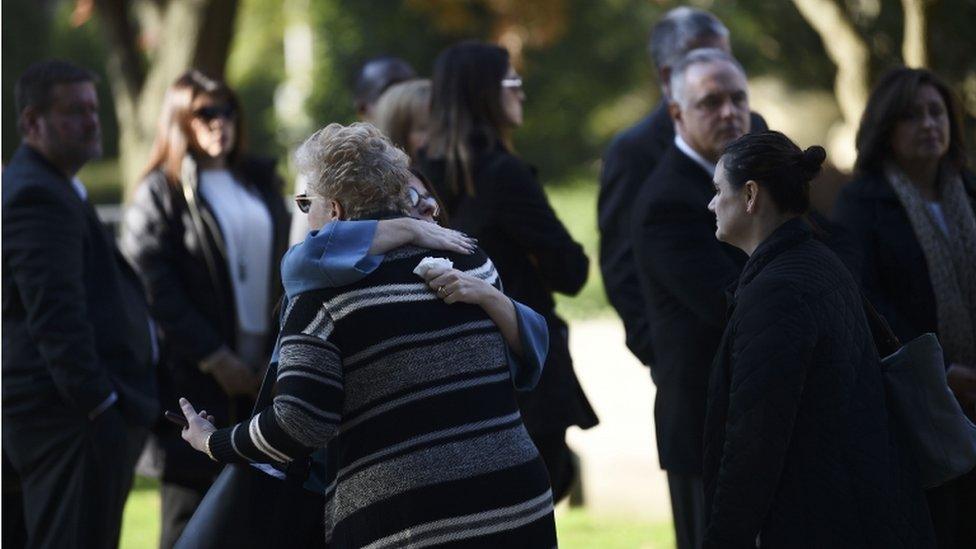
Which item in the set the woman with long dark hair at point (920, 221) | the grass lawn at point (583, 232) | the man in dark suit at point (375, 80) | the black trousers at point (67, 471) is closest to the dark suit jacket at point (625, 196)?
the woman with long dark hair at point (920, 221)

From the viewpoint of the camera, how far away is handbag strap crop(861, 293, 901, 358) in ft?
13.1

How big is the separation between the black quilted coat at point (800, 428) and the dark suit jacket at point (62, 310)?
2.35 meters

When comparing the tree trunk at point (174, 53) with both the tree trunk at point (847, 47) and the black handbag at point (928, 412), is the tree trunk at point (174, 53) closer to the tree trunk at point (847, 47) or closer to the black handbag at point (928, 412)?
the tree trunk at point (847, 47)

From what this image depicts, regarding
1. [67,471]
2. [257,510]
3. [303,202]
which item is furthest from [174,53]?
[257,510]

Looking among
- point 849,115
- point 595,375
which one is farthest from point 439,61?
point 595,375

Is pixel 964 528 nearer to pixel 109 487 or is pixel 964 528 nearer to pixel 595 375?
pixel 109 487

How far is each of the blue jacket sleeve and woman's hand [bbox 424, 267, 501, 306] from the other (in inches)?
7.0

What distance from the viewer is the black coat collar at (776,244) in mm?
3625

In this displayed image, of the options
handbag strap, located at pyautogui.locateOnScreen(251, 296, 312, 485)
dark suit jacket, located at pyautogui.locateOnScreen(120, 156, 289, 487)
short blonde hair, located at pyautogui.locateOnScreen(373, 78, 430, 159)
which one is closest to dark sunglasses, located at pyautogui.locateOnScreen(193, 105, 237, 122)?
dark suit jacket, located at pyautogui.locateOnScreen(120, 156, 289, 487)

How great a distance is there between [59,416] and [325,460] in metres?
1.78

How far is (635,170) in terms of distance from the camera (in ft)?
19.5

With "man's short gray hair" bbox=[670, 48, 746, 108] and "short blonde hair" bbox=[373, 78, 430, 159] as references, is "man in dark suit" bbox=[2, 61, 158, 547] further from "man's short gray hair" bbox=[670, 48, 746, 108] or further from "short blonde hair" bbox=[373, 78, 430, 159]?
"man's short gray hair" bbox=[670, 48, 746, 108]

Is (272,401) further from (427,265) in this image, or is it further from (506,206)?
(506,206)

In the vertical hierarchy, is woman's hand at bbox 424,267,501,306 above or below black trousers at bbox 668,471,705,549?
above
